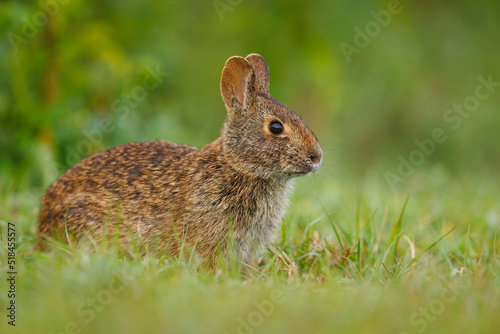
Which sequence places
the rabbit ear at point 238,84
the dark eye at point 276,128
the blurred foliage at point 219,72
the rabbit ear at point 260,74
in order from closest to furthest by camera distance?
1. the dark eye at point 276,128
2. the rabbit ear at point 238,84
3. the rabbit ear at point 260,74
4. the blurred foliage at point 219,72

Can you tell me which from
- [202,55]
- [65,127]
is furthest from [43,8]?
[202,55]

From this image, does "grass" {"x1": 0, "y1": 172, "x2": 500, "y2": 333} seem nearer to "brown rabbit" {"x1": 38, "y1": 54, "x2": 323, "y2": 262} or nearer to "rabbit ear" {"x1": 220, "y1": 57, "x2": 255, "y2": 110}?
"brown rabbit" {"x1": 38, "y1": 54, "x2": 323, "y2": 262}

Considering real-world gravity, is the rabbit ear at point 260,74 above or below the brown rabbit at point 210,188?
above

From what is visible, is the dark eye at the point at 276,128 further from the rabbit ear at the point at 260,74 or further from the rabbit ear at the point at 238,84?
the rabbit ear at the point at 260,74

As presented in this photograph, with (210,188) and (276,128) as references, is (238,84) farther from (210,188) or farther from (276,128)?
(210,188)

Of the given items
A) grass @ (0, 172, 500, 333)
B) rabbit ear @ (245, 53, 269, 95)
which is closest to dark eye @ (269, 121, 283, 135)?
rabbit ear @ (245, 53, 269, 95)

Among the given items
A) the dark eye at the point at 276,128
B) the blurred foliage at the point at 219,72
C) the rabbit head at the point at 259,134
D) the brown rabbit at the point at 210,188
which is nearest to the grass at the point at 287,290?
the brown rabbit at the point at 210,188

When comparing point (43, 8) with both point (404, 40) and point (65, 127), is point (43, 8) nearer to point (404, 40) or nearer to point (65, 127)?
point (65, 127)
